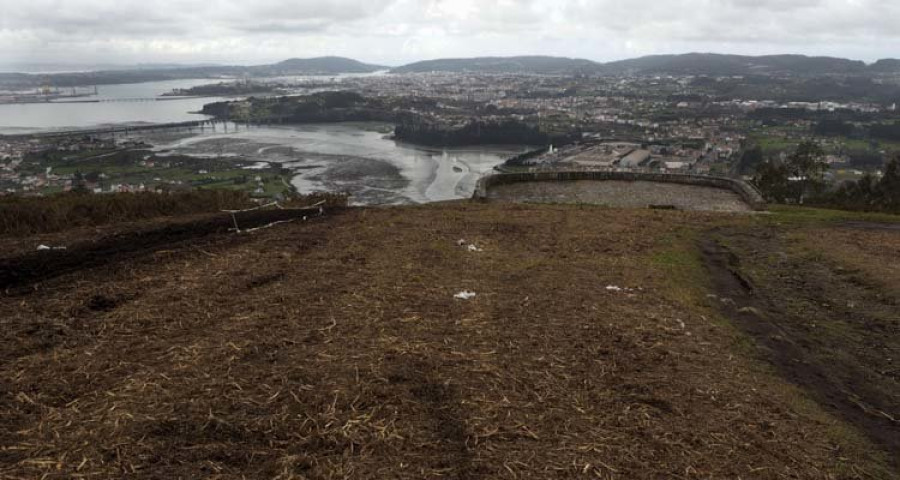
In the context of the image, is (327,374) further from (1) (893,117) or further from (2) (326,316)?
(1) (893,117)

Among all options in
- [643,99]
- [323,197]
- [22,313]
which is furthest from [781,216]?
[643,99]

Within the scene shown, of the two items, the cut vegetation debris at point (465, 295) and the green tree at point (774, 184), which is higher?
the cut vegetation debris at point (465, 295)

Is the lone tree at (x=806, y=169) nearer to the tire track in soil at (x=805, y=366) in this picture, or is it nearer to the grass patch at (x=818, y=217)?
the grass patch at (x=818, y=217)

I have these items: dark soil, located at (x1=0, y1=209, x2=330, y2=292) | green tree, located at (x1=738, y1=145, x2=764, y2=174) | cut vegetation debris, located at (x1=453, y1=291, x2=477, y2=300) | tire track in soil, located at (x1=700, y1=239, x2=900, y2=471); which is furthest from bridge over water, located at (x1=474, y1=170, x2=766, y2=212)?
green tree, located at (x1=738, y1=145, x2=764, y2=174)

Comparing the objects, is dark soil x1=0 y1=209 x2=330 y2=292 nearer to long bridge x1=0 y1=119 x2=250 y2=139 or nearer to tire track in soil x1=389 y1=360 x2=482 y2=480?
tire track in soil x1=389 y1=360 x2=482 y2=480

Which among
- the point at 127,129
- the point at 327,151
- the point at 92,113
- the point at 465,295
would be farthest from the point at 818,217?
the point at 92,113

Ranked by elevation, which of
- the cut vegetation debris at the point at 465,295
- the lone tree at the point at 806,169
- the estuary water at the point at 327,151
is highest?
the cut vegetation debris at the point at 465,295

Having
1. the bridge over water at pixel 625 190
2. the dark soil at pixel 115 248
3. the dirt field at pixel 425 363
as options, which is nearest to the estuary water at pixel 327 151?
the bridge over water at pixel 625 190

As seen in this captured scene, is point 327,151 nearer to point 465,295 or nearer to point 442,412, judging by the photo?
point 465,295
